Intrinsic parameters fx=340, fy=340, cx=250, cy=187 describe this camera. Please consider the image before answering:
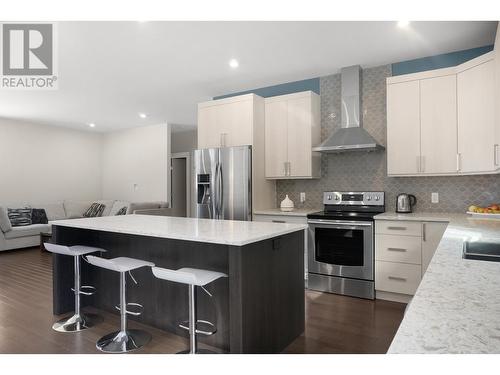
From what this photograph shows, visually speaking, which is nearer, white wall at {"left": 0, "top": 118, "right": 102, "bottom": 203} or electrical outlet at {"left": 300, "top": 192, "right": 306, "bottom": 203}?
electrical outlet at {"left": 300, "top": 192, "right": 306, "bottom": 203}

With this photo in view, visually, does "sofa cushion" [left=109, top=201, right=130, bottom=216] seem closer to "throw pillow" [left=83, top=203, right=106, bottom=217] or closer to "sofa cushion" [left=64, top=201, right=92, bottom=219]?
"throw pillow" [left=83, top=203, right=106, bottom=217]

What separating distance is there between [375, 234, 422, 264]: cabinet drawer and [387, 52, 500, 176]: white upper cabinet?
0.74 m

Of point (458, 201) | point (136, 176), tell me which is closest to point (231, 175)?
point (458, 201)

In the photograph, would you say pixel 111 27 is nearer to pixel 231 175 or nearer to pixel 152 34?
pixel 152 34

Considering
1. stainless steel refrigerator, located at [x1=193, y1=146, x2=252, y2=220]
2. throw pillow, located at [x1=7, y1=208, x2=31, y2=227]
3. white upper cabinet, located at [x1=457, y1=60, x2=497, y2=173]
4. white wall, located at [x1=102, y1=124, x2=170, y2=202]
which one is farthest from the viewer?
white wall, located at [x1=102, y1=124, x2=170, y2=202]

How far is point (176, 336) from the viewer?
2.68 metres

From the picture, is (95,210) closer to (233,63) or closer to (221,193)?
(221,193)

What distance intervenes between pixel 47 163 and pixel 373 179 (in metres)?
7.07

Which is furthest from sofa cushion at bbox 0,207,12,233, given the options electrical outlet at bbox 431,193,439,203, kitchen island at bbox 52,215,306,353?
electrical outlet at bbox 431,193,439,203

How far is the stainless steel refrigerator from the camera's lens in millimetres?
4258

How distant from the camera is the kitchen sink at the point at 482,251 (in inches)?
57.5

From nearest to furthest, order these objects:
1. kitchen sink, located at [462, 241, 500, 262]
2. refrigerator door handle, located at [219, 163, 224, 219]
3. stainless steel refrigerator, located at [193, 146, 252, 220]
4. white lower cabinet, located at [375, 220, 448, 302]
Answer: kitchen sink, located at [462, 241, 500, 262], white lower cabinet, located at [375, 220, 448, 302], stainless steel refrigerator, located at [193, 146, 252, 220], refrigerator door handle, located at [219, 163, 224, 219]

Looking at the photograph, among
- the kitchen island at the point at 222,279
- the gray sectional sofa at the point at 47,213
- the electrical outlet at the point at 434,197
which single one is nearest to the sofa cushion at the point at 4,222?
the gray sectional sofa at the point at 47,213
